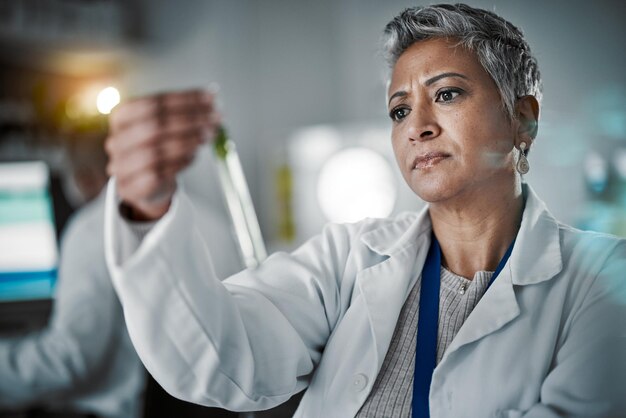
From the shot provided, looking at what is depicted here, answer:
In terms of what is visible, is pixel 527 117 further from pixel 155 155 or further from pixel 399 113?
pixel 155 155

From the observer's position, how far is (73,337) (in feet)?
5.25

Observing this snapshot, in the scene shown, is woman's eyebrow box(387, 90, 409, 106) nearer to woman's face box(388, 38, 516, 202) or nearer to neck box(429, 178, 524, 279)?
woman's face box(388, 38, 516, 202)

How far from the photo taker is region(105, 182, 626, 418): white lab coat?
2.51ft

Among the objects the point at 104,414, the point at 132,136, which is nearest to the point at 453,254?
the point at 132,136

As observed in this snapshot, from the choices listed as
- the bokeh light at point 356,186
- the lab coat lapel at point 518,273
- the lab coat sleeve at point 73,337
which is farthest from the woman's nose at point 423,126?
the bokeh light at point 356,186

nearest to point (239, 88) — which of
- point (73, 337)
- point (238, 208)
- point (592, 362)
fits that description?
point (73, 337)

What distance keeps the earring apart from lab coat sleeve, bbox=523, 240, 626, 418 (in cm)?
21

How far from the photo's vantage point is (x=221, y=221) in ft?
5.45

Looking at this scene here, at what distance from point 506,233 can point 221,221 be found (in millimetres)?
875

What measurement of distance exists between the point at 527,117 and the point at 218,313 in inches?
23.1

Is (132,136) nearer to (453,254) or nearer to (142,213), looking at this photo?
(142,213)

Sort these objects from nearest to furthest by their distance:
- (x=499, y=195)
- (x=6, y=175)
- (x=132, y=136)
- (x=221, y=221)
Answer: (x=132, y=136) → (x=499, y=195) → (x=221, y=221) → (x=6, y=175)

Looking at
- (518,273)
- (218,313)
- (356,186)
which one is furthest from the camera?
(356,186)

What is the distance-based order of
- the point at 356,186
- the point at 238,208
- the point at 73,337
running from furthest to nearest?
the point at 356,186
the point at 73,337
the point at 238,208
